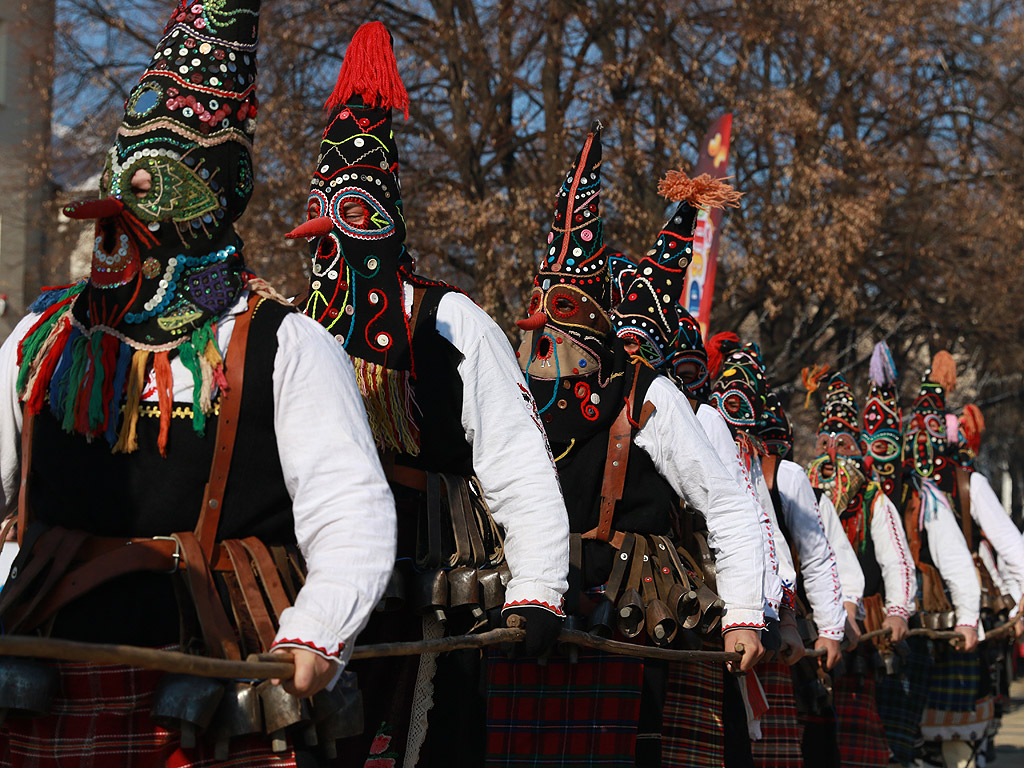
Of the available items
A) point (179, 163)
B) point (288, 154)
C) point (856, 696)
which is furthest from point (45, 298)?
point (288, 154)

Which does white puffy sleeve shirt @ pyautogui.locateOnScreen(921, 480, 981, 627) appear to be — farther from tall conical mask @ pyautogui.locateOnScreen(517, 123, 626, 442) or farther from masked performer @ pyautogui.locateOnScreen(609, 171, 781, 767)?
tall conical mask @ pyautogui.locateOnScreen(517, 123, 626, 442)

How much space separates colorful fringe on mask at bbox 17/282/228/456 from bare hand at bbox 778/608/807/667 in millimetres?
4092

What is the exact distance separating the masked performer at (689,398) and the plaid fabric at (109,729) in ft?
10.1

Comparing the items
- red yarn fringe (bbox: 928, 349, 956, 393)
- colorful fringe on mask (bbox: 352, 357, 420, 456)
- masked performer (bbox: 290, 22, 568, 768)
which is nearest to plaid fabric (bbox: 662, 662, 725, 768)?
masked performer (bbox: 290, 22, 568, 768)

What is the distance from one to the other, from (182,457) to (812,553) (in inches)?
191

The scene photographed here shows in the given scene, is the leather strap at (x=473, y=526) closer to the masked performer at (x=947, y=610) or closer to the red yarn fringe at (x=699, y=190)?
the red yarn fringe at (x=699, y=190)

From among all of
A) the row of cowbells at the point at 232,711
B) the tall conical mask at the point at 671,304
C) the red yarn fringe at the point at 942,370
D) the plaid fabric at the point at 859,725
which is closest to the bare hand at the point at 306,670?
the row of cowbells at the point at 232,711

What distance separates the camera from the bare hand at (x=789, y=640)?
21.8 ft

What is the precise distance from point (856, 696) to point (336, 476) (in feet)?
22.1

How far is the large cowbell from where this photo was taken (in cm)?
441

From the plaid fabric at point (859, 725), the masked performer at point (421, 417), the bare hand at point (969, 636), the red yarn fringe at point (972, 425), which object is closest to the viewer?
the masked performer at point (421, 417)

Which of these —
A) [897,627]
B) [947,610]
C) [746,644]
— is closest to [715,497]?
[746,644]

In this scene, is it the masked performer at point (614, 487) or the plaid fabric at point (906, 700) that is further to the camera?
the plaid fabric at point (906, 700)

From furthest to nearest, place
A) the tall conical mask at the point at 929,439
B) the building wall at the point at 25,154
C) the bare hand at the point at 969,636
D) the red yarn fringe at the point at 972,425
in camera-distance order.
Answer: the building wall at the point at 25,154
the red yarn fringe at the point at 972,425
the tall conical mask at the point at 929,439
the bare hand at the point at 969,636
